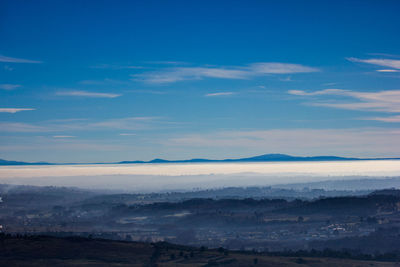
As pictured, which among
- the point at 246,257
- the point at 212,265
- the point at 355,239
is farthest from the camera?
the point at 355,239

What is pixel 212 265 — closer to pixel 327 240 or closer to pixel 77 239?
pixel 77 239

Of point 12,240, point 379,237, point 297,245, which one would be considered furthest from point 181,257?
point 379,237

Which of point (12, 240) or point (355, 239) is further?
point (355, 239)

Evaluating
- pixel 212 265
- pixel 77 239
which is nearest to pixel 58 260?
pixel 77 239

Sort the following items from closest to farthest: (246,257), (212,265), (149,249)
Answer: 1. (212,265)
2. (246,257)
3. (149,249)

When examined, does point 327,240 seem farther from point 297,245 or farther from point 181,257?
point 181,257

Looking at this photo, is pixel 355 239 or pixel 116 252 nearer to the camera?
pixel 116 252
